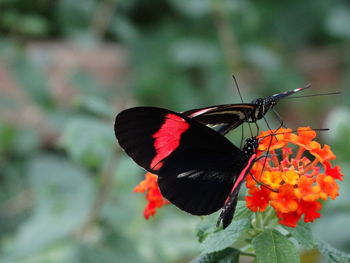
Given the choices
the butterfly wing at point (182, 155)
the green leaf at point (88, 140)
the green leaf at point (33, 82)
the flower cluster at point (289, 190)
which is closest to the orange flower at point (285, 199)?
the flower cluster at point (289, 190)

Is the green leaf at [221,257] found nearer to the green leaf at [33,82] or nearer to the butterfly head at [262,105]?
the butterfly head at [262,105]

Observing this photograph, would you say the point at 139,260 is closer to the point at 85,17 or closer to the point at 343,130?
the point at 343,130

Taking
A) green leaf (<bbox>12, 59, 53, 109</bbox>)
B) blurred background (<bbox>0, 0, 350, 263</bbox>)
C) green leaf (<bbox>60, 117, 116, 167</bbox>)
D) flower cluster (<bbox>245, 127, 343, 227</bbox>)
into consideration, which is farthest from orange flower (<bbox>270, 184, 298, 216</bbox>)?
green leaf (<bbox>12, 59, 53, 109</bbox>)

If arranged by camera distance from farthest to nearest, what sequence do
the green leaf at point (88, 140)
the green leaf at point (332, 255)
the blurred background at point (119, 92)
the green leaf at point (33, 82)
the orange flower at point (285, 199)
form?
1. the green leaf at point (33, 82)
2. the blurred background at point (119, 92)
3. the green leaf at point (88, 140)
4. the green leaf at point (332, 255)
5. the orange flower at point (285, 199)

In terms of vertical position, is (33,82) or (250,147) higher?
(33,82)

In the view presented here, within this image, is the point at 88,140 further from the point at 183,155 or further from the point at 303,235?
the point at 303,235

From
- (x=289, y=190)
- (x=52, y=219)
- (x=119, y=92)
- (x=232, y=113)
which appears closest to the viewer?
(x=289, y=190)

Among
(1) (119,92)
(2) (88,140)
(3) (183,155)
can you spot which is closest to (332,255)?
(3) (183,155)

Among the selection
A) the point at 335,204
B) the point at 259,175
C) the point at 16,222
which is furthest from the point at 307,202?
the point at 16,222
